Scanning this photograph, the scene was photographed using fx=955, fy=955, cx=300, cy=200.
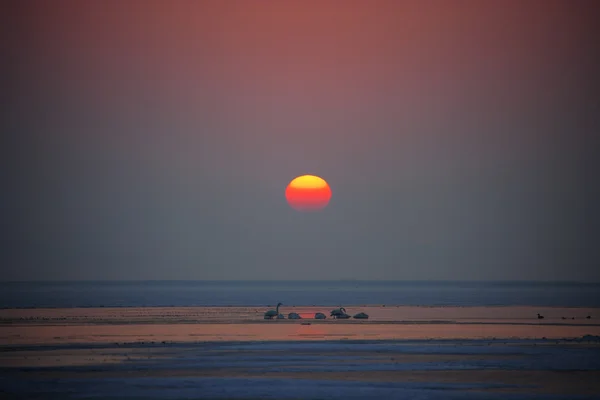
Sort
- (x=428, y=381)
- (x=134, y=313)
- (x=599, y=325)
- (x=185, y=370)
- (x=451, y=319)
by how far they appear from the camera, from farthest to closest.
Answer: (x=134, y=313)
(x=451, y=319)
(x=599, y=325)
(x=185, y=370)
(x=428, y=381)

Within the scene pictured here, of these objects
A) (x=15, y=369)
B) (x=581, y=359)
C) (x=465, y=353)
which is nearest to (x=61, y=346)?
(x=15, y=369)

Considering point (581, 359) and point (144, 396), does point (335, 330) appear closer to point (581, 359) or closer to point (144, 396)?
point (581, 359)

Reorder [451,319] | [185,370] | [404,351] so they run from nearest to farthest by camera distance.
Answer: [185,370]
[404,351]
[451,319]

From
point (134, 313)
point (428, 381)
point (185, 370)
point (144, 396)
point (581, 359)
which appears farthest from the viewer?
point (134, 313)

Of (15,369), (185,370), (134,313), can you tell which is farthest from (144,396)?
(134,313)

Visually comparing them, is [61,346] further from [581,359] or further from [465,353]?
[581,359]

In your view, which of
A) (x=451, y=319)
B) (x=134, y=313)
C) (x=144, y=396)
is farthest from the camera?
(x=134, y=313)

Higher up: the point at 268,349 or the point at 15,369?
the point at 268,349

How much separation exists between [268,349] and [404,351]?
6.06 meters

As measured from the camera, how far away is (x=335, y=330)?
5334cm

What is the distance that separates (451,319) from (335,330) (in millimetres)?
12919

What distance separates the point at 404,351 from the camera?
136 feet

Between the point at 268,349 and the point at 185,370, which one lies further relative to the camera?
the point at 268,349

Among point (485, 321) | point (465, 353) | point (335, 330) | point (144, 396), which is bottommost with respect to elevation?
point (144, 396)
